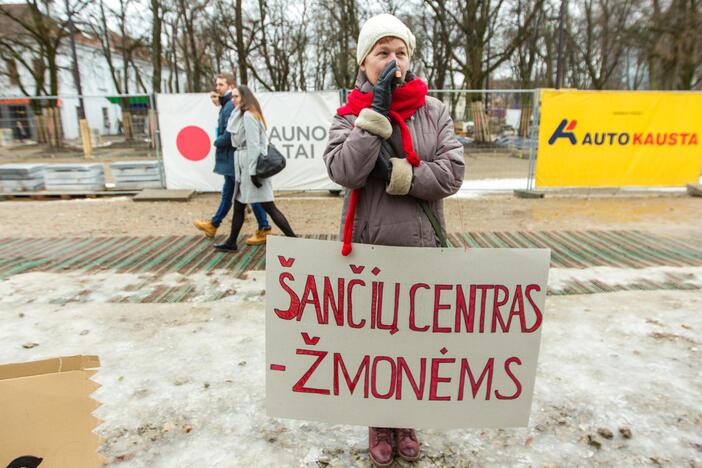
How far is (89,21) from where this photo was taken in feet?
80.7

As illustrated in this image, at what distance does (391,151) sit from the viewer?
2010mm

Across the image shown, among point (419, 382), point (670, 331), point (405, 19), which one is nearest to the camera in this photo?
point (419, 382)

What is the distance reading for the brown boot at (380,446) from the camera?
2.20m

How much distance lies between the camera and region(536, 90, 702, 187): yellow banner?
8773mm

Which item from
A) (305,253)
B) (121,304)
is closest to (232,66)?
(121,304)

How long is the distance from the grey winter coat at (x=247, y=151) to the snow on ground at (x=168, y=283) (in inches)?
35.4

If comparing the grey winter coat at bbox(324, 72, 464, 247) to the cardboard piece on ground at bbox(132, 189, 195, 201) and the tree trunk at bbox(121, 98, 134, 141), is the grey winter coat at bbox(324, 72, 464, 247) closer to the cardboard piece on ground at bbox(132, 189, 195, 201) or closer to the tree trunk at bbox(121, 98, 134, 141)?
the cardboard piece on ground at bbox(132, 189, 195, 201)

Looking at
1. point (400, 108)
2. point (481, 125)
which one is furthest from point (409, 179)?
point (481, 125)

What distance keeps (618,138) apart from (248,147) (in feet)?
23.2

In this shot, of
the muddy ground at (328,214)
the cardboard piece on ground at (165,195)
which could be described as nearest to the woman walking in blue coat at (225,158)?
the muddy ground at (328,214)

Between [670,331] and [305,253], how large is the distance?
115 inches

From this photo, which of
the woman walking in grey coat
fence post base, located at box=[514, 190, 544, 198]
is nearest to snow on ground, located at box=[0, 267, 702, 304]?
the woman walking in grey coat

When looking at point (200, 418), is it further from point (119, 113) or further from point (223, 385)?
point (119, 113)

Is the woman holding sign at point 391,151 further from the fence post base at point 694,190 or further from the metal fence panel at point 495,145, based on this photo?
the fence post base at point 694,190
